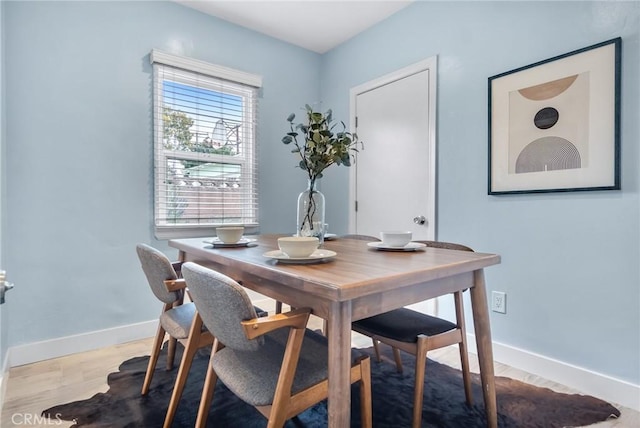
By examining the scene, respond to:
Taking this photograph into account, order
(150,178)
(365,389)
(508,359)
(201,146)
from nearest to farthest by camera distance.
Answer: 1. (365,389)
2. (508,359)
3. (150,178)
4. (201,146)

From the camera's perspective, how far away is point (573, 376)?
72.8 inches

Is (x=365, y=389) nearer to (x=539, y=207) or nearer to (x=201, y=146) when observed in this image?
(x=539, y=207)

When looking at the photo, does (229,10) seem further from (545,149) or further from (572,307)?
(572,307)

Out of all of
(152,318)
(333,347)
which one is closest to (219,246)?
(333,347)

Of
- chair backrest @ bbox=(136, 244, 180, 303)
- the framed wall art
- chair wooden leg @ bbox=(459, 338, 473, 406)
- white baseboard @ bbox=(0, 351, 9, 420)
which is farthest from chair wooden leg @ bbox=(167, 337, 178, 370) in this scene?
the framed wall art

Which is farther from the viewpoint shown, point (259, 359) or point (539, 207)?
point (539, 207)

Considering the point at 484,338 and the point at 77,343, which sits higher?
the point at 484,338

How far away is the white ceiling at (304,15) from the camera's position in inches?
105

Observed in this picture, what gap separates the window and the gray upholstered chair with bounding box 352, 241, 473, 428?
174 centimetres

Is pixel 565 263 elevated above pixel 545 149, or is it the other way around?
pixel 545 149

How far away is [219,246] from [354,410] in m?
0.99

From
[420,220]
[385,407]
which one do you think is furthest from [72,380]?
[420,220]

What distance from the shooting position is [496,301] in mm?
2191

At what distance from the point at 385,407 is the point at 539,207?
1382mm
